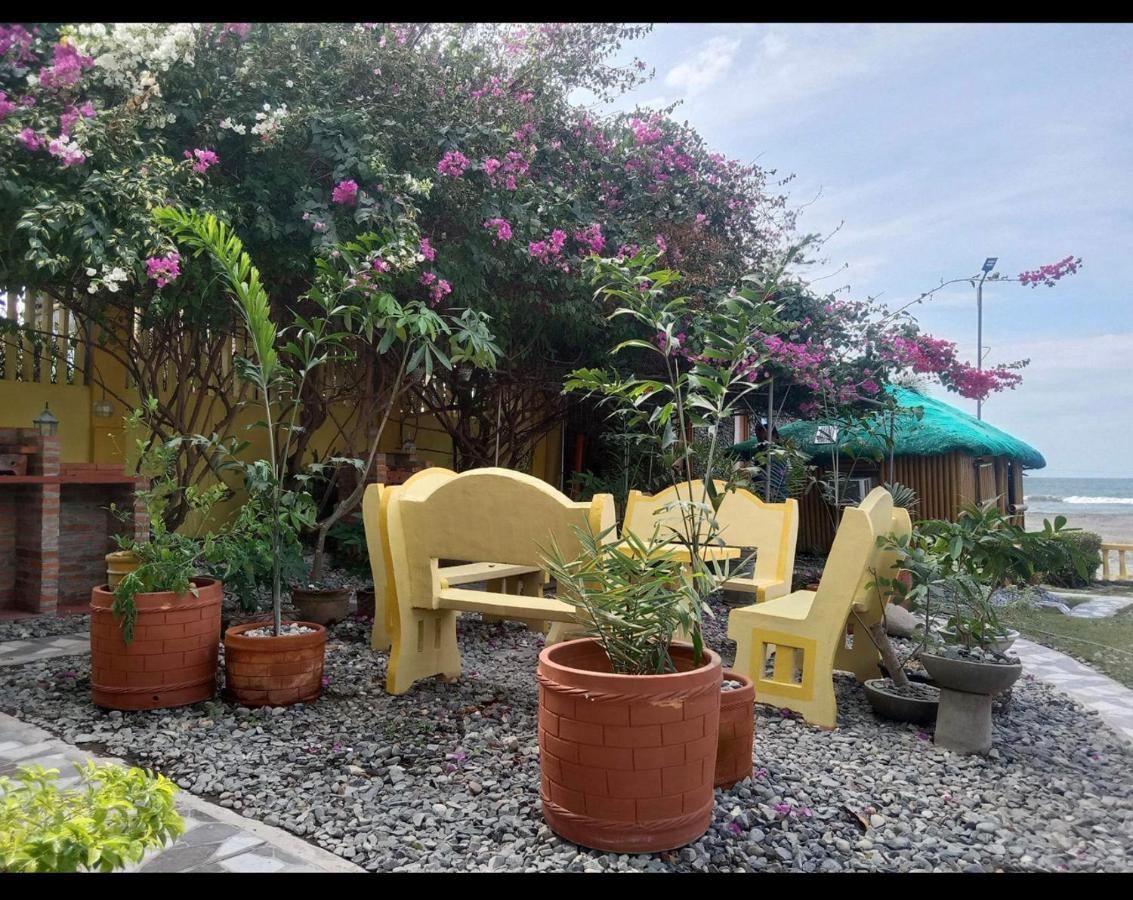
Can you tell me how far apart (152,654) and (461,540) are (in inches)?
49.9

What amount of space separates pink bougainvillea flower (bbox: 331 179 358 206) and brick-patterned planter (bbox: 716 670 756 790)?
3.61 m

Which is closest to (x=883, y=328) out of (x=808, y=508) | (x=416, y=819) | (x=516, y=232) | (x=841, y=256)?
(x=841, y=256)

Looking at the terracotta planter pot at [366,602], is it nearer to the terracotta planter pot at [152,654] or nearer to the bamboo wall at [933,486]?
the terracotta planter pot at [152,654]

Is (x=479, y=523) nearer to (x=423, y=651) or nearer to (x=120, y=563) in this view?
(x=423, y=651)

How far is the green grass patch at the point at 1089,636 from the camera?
4.88 meters

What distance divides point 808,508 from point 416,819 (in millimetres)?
9374

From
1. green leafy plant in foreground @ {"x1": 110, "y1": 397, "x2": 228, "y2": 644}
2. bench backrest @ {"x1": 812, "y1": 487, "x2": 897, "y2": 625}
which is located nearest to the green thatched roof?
bench backrest @ {"x1": 812, "y1": 487, "x2": 897, "y2": 625}

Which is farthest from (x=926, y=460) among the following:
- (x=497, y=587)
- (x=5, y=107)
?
(x=5, y=107)

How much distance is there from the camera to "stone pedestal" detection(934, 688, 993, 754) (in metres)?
3.07

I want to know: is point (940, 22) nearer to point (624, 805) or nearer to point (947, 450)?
point (624, 805)

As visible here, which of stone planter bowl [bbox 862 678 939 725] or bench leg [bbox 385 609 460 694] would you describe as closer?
stone planter bowl [bbox 862 678 939 725]

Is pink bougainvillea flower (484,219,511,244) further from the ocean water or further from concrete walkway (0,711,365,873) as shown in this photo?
the ocean water

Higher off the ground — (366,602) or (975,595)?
(975,595)

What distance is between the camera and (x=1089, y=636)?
5.84 meters
